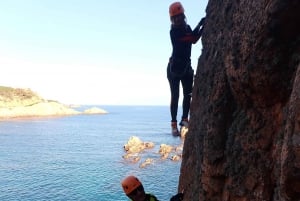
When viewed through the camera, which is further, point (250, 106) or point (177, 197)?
point (177, 197)

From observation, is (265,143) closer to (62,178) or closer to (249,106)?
(249,106)

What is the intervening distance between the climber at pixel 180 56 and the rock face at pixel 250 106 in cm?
166

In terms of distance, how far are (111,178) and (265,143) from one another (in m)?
57.8

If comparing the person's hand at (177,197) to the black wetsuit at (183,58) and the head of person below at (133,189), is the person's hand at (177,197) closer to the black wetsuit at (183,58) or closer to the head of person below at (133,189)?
the head of person below at (133,189)

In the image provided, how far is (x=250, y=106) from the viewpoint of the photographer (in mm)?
6816

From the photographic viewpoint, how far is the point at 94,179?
63250 mm

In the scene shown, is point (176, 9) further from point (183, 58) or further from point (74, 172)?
point (74, 172)

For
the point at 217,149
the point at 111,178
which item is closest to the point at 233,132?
the point at 217,149

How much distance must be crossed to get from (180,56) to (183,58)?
0.13m

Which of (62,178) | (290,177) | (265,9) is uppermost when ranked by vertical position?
(265,9)

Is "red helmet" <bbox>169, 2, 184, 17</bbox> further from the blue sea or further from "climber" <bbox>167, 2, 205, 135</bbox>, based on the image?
the blue sea

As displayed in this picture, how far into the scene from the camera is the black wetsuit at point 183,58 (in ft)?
35.2

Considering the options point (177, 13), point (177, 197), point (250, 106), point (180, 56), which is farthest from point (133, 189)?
point (177, 13)

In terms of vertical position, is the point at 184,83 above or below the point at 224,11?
below
